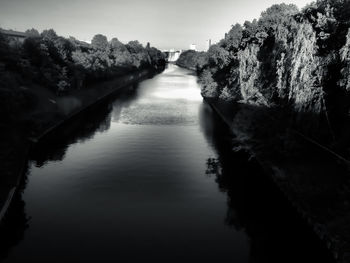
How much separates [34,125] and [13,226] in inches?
900

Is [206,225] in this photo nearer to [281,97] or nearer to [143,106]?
[281,97]

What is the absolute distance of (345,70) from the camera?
22406 millimetres

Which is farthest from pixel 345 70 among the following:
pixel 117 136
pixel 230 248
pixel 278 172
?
pixel 117 136

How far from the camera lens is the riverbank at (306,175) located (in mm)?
20375

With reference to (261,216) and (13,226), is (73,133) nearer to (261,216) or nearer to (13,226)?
(13,226)

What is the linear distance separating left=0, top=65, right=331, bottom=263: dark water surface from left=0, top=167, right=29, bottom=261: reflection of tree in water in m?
0.07

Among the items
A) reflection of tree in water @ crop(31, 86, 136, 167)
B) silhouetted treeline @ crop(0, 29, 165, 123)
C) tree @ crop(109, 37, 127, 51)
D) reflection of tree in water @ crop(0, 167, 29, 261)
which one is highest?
tree @ crop(109, 37, 127, 51)

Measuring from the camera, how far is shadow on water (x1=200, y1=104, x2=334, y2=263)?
2134 centimetres

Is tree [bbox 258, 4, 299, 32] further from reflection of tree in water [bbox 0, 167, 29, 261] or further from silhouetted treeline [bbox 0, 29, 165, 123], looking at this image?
reflection of tree in water [bbox 0, 167, 29, 261]

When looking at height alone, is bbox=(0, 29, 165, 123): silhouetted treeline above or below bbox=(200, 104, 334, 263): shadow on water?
above

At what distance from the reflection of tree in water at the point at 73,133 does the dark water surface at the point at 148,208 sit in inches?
9.2

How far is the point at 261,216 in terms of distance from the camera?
26172mm

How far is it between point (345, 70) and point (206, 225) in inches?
540

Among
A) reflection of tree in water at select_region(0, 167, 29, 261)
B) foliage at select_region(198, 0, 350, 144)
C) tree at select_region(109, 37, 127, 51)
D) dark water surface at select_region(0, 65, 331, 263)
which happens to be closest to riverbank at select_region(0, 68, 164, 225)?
reflection of tree in water at select_region(0, 167, 29, 261)
